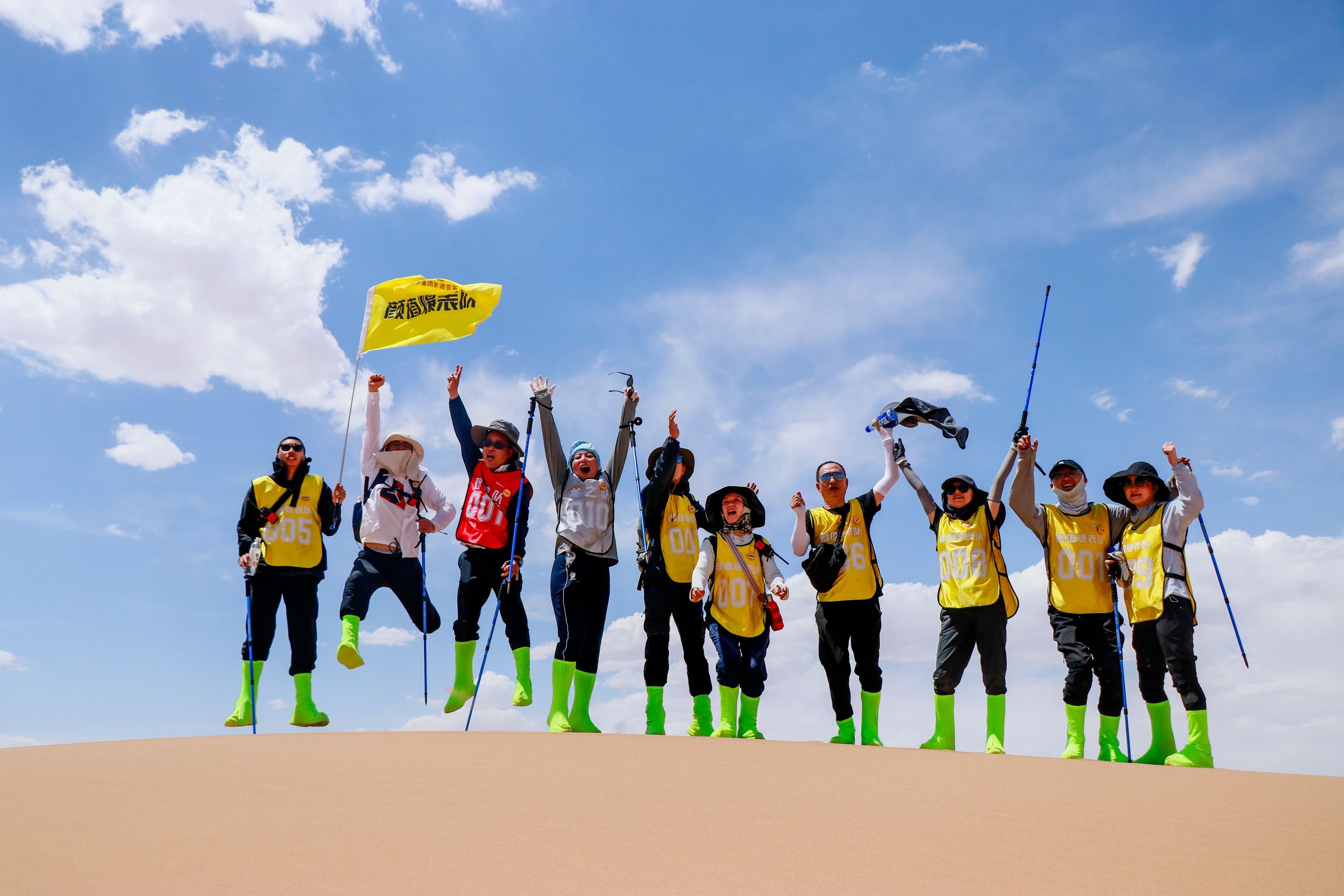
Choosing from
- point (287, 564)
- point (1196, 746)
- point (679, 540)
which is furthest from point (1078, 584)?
point (287, 564)

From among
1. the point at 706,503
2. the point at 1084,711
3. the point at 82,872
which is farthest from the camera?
the point at 706,503

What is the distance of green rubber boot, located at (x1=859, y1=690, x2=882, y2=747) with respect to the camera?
8375 millimetres

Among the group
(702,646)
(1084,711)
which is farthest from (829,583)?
(1084,711)

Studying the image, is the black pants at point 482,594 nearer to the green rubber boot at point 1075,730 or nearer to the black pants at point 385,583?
the black pants at point 385,583

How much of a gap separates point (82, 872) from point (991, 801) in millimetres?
4122

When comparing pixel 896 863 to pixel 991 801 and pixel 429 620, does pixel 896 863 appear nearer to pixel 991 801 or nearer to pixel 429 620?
pixel 991 801

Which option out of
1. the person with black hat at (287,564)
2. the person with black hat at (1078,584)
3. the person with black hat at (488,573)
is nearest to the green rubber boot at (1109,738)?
the person with black hat at (1078,584)

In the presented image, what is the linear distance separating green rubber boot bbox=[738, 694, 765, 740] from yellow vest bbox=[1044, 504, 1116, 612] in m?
2.86

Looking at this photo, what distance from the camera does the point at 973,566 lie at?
26.7 ft

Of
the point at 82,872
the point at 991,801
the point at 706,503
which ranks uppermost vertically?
the point at 706,503

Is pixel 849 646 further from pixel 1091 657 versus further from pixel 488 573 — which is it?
pixel 488 573

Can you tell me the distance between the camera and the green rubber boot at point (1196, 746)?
7.35 m

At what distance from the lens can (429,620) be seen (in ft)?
31.2

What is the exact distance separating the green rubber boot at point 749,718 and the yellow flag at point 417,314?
17.0ft
